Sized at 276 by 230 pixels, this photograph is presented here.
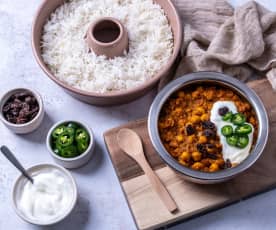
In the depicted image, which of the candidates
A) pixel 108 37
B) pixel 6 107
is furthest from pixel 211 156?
pixel 6 107

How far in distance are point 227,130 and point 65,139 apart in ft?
1.66

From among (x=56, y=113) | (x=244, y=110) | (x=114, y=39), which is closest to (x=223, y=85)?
(x=244, y=110)

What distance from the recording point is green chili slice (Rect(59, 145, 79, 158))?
5.44 feet

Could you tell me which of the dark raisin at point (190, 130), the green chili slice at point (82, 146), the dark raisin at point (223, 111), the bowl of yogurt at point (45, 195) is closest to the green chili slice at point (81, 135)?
the green chili slice at point (82, 146)

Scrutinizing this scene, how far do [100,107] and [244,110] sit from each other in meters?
0.50

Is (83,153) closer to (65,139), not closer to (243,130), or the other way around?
(65,139)

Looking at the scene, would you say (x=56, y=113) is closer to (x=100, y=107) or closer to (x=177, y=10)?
(x=100, y=107)

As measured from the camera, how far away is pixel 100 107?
1.83 meters

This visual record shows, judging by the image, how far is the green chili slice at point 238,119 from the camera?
5.16 ft

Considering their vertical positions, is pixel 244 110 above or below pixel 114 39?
below

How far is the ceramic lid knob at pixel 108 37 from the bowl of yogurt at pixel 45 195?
0.42m

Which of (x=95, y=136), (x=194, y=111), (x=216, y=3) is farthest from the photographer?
(x=216, y=3)

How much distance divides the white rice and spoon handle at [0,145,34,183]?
33 cm

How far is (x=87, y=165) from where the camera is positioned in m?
1.74
